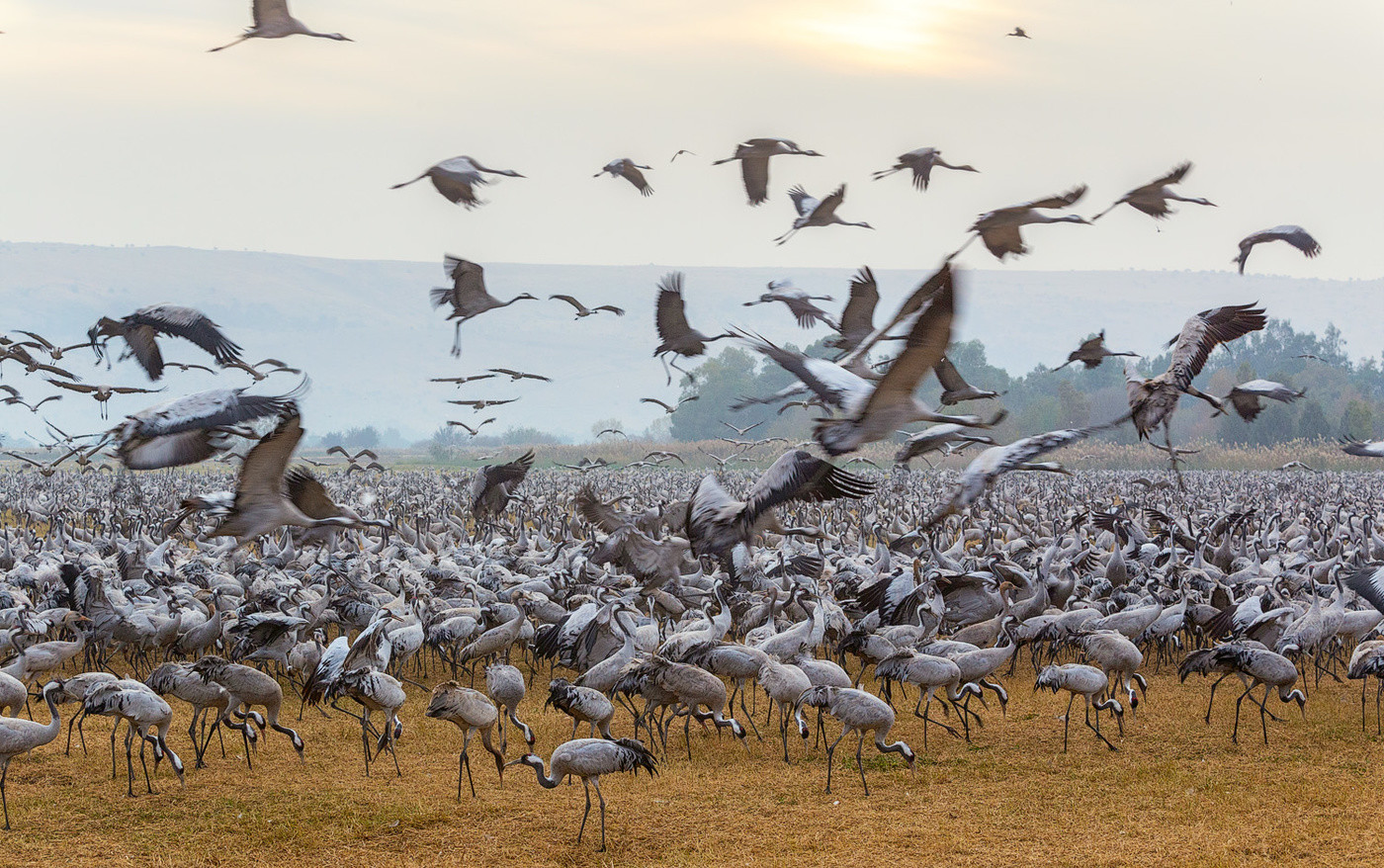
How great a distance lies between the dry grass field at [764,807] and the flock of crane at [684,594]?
0.26 metres

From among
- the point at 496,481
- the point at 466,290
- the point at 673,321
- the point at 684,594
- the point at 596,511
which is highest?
the point at 466,290

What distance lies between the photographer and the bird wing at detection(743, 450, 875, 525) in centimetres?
725

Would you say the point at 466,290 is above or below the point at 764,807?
above

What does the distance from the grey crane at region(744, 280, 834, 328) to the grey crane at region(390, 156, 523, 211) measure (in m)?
2.45

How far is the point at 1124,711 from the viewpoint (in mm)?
11062

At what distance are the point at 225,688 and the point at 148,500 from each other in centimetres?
2390

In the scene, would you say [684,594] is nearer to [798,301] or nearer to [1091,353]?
[798,301]

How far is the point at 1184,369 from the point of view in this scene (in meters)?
8.56

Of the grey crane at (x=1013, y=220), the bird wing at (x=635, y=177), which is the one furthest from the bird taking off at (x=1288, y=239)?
the bird wing at (x=635, y=177)

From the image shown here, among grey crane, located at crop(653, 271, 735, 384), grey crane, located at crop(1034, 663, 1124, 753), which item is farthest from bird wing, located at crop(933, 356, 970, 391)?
grey crane, located at crop(653, 271, 735, 384)

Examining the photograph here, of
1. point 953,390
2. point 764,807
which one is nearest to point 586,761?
point 764,807

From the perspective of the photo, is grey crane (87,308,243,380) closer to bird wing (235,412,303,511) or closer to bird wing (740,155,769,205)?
bird wing (235,412,303,511)

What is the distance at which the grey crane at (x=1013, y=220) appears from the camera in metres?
7.80

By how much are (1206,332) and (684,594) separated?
278 inches
